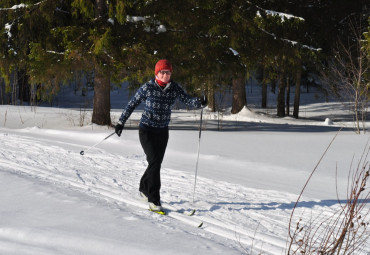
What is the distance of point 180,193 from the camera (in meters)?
6.05

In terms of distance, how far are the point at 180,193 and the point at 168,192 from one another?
177 millimetres

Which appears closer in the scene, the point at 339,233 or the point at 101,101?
the point at 339,233

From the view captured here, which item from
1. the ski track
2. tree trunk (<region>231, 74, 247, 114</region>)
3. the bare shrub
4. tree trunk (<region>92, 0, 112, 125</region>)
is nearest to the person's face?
the ski track

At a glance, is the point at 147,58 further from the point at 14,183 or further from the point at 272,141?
the point at 14,183

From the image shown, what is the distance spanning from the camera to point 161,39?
13.1 m

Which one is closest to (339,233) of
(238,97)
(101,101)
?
(101,101)

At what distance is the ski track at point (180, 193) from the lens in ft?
15.1

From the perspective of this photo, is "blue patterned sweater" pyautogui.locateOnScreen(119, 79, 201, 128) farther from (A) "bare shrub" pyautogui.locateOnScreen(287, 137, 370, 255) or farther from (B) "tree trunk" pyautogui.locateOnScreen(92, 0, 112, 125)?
(B) "tree trunk" pyautogui.locateOnScreen(92, 0, 112, 125)

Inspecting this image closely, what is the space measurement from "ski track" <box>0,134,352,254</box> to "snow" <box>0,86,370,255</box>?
0.04ft

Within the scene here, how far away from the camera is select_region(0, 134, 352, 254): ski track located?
15.1ft

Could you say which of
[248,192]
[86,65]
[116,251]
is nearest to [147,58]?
[86,65]

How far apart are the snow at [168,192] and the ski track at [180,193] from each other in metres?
0.01

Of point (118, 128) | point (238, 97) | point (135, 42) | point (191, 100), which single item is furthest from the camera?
point (238, 97)

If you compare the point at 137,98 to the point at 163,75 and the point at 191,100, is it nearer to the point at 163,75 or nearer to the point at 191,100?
the point at 163,75
